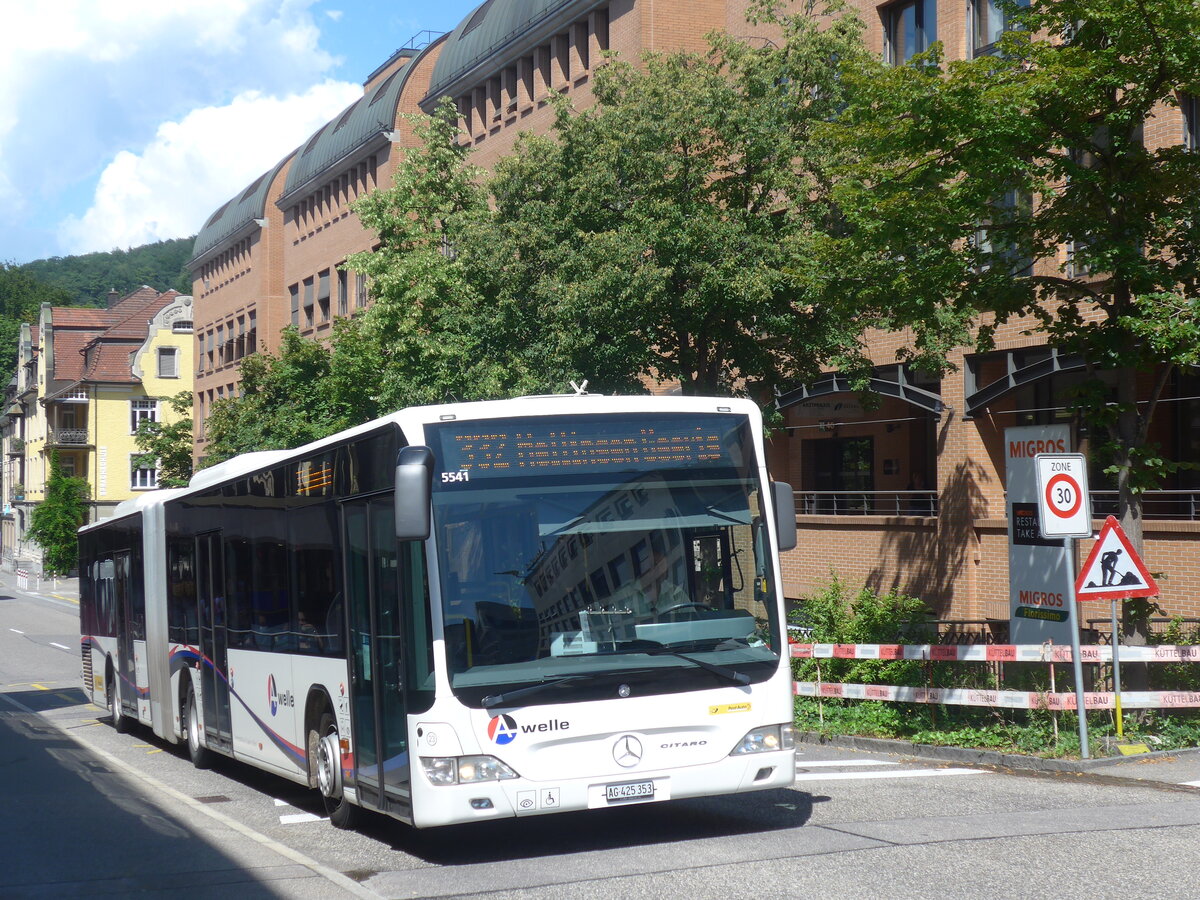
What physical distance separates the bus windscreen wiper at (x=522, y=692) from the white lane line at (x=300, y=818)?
3317 mm

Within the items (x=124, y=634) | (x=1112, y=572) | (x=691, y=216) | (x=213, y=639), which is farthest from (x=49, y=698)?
(x=1112, y=572)

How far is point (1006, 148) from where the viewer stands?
13.6 metres

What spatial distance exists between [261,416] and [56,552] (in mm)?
Result: 42026

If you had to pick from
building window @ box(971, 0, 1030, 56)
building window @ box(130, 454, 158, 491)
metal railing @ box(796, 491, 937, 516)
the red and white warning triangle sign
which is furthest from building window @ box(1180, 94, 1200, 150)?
building window @ box(130, 454, 158, 491)

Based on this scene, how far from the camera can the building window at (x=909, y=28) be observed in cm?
2669

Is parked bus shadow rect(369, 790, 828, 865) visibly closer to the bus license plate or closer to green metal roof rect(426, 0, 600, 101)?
the bus license plate

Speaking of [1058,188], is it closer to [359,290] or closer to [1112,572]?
[1112,572]

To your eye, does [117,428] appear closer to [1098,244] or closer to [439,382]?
[439,382]

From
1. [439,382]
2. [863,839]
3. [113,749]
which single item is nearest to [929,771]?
[863,839]

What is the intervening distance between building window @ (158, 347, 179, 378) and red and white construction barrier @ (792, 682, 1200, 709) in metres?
84.8

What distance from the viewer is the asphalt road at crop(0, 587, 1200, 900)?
7898 millimetres

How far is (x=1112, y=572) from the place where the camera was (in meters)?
13.4

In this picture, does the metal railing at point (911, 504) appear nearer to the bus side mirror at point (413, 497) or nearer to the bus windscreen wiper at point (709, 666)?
the bus windscreen wiper at point (709, 666)

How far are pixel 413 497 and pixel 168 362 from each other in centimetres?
9106
